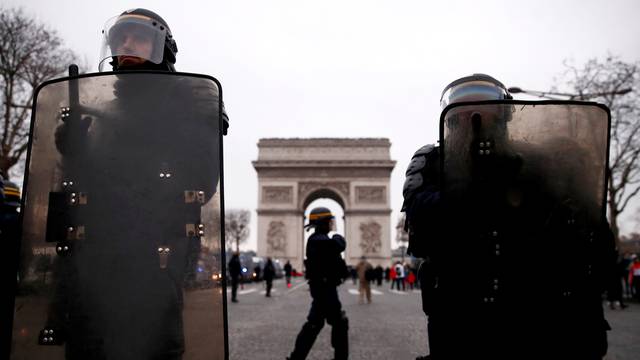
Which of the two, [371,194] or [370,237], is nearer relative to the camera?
[370,237]

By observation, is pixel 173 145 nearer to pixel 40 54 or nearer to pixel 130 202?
pixel 130 202

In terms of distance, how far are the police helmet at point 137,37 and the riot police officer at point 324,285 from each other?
2.81 meters

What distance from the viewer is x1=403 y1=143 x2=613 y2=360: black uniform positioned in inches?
81.0

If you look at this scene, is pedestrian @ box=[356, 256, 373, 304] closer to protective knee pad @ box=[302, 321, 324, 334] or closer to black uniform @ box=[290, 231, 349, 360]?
black uniform @ box=[290, 231, 349, 360]

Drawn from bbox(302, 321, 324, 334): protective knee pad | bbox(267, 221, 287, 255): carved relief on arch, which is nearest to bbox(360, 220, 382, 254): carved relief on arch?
bbox(267, 221, 287, 255): carved relief on arch

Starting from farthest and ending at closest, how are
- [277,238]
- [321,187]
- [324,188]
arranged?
1. [324,188]
2. [321,187]
3. [277,238]

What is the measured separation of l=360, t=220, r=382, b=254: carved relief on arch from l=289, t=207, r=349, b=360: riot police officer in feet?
137

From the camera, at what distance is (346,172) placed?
4809 cm

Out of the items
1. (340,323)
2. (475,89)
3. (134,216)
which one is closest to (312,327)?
(340,323)

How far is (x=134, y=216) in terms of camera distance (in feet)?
7.13

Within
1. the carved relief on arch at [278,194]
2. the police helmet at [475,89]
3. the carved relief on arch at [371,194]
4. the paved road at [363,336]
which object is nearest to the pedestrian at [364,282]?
the paved road at [363,336]

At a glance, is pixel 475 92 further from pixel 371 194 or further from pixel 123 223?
pixel 371 194

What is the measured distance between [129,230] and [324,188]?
4644 centimetres

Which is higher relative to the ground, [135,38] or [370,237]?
[135,38]
